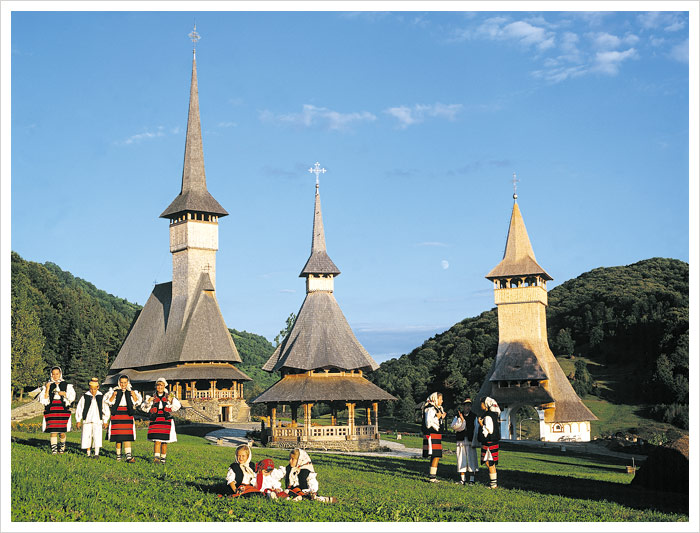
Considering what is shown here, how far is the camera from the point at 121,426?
16.3 meters

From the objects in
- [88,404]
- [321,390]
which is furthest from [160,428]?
[321,390]

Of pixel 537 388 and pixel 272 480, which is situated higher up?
pixel 272 480

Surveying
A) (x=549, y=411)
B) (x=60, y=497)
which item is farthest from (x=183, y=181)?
(x=60, y=497)

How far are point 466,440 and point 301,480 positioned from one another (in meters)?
4.11

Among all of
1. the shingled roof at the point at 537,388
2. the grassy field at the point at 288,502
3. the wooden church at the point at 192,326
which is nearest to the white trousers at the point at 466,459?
the grassy field at the point at 288,502

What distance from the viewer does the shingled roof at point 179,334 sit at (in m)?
52.1

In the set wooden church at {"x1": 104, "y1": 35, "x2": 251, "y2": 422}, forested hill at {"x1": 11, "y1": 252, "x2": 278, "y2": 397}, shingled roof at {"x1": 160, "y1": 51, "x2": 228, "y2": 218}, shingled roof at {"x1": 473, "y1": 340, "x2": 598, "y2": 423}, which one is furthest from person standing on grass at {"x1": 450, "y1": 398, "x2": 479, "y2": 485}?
forested hill at {"x1": 11, "y1": 252, "x2": 278, "y2": 397}

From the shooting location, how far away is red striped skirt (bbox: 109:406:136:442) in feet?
53.4

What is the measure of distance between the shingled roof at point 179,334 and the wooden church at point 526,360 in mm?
17955

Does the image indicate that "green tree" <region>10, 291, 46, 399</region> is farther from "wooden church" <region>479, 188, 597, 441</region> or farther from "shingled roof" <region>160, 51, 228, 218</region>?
"wooden church" <region>479, 188, 597, 441</region>

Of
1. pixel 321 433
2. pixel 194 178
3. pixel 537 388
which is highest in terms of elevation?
pixel 194 178

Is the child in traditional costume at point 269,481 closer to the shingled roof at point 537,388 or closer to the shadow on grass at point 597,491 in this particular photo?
the shadow on grass at point 597,491

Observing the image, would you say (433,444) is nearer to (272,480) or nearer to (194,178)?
(272,480)

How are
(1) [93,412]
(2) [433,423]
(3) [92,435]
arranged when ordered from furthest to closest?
1. (3) [92,435]
2. (1) [93,412]
3. (2) [433,423]
